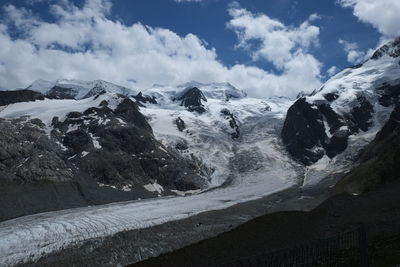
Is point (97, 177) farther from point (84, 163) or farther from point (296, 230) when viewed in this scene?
point (296, 230)

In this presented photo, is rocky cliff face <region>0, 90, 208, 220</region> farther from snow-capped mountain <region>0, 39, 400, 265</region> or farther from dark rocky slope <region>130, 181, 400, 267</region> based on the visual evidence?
dark rocky slope <region>130, 181, 400, 267</region>

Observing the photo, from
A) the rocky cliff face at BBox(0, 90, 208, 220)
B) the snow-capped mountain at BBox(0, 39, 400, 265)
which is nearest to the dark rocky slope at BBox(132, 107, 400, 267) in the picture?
the snow-capped mountain at BBox(0, 39, 400, 265)

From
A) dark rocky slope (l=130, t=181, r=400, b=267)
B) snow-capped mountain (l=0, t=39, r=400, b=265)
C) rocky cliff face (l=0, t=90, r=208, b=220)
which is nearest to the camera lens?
dark rocky slope (l=130, t=181, r=400, b=267)

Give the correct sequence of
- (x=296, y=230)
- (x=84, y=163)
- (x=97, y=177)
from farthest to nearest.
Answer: (x=84, y=163) → (x=97, y=177) → (x=296, y=230)

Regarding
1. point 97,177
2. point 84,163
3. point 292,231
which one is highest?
point 84,163

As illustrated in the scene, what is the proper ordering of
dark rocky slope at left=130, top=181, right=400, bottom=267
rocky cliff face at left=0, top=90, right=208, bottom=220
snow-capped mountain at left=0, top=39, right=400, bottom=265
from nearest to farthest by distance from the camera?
dark rocky slope at left=130, top=181, right=400, bottom=267, snow-capped mountain at left=0, top=39, right=400, bottom=265, rocky cliff face at left=0, top=90, right=208, bottom=220

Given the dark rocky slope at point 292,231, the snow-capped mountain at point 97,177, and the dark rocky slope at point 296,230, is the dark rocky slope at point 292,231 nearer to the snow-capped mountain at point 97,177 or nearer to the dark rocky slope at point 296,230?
the dark rocky slope at point 296,230

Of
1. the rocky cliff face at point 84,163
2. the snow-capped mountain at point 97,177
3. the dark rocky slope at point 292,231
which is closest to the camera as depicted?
the dark rocky slope at point 292,231

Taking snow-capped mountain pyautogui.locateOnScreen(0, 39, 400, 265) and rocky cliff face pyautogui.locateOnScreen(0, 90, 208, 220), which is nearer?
snow-capped mountain pyautogui.locateOnScreen(0, 39, 400, 265)

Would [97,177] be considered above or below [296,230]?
above

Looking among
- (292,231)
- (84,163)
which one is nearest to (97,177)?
(84,163)

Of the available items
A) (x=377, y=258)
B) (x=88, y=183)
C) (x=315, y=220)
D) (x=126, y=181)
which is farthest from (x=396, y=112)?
(x=377, y=258)

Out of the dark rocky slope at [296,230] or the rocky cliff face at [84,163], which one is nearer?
the dark rocky slope at [296,230]

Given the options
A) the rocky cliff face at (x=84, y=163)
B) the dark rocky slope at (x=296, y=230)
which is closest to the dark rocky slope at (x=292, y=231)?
the dark rocky slope at (x=296, y=230)
